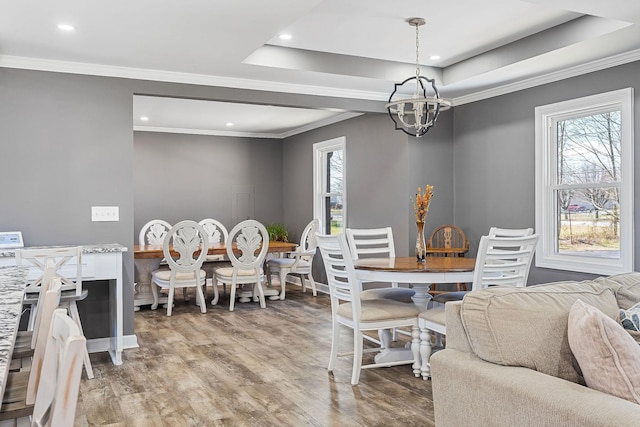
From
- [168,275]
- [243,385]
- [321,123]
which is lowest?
[243,385]

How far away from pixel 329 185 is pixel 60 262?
4.78 meters

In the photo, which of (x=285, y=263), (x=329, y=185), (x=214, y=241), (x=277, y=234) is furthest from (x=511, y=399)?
(x=277, y=234)

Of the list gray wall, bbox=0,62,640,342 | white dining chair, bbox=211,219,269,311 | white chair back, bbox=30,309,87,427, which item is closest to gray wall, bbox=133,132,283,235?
white dining chair, bbox=211,219,269,311

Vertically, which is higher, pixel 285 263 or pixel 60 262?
pixel 60 262

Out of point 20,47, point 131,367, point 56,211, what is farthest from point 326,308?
point 20,47

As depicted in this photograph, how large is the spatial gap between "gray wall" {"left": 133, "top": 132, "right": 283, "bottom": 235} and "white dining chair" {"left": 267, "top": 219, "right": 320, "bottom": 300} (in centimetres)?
178

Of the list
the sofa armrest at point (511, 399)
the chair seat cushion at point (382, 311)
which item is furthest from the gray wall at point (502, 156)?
the sofa armrest at point (511, 399)

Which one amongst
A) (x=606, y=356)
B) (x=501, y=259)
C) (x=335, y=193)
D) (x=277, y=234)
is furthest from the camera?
(x=277, y=234)

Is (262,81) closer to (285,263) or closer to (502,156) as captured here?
(502,156)

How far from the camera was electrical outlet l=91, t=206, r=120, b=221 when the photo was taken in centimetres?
458

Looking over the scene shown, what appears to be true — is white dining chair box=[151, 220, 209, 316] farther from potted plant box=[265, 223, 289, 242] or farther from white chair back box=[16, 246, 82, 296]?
potted plant box=[265, 223, 289, 242]

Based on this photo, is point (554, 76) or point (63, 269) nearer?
point (63, 269)

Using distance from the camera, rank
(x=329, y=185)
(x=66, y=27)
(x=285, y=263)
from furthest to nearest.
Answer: (x=329, y=185) < (x=285, y=263) < (x=66, y=27)

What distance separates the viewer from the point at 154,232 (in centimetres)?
795
